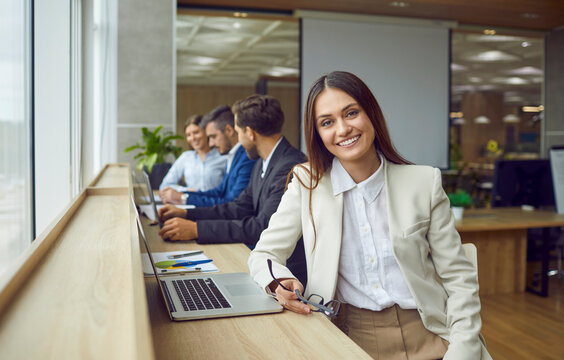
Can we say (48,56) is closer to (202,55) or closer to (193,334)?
(193,334)

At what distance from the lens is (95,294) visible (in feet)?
2.86

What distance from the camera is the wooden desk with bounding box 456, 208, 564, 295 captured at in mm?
3992

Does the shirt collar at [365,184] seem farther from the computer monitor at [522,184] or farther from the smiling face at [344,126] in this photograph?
the computer monitor at [522,184]

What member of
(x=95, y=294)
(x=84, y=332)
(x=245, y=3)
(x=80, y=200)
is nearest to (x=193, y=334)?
(x=95, y=294)

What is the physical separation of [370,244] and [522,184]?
11.0ft

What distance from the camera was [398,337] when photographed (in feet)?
4.68

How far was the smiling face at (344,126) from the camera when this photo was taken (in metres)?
1.49

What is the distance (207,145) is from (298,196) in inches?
141

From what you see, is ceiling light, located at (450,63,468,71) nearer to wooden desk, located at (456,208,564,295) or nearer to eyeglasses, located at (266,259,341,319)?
wooden desk, located at (456,208,564,295)

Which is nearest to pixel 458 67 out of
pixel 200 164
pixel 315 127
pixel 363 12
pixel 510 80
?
pixel 510 80

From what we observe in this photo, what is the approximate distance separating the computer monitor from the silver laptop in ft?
10.4

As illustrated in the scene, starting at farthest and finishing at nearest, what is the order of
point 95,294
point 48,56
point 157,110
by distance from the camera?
point 157,110 → point 48,56 → point 95,294

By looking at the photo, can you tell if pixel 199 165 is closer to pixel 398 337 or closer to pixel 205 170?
pixel 205 170

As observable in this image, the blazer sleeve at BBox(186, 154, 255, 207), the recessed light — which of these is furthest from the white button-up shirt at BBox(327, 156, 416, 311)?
the recessed light
